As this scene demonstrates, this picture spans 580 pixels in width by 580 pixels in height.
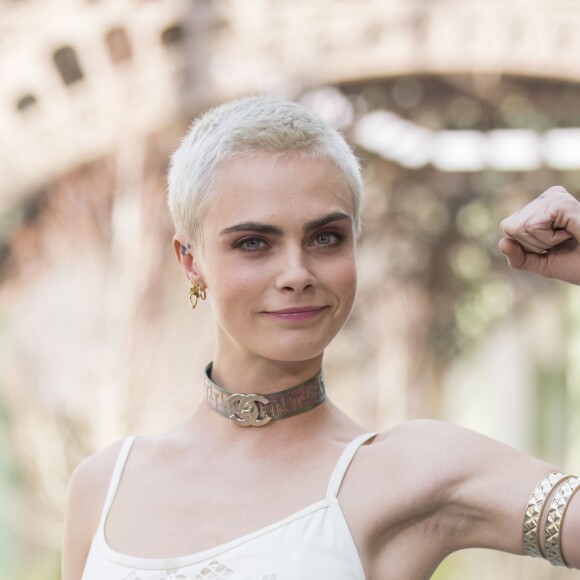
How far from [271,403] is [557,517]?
0.43 metres

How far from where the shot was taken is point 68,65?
4988 mm

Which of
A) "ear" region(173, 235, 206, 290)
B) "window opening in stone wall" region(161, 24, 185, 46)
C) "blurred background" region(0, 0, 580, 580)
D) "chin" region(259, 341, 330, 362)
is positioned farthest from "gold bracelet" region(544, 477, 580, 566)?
"window opening in stone wall" region(161, 24, 185, 46)

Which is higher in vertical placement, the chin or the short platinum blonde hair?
the short platinum blonde hair

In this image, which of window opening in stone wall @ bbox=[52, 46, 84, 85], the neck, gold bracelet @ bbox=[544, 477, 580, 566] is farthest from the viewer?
window opening in stone wall @ bbox=[52, 46, 84, 85]

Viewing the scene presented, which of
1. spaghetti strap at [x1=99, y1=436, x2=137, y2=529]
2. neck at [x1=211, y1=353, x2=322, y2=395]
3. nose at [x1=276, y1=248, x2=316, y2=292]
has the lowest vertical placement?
spaghetti strap at [x1=99, y1=436, x2=137, y2=529]

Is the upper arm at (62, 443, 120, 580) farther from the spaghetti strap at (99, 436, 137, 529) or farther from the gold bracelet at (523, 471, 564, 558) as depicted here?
the gold bracelet at (523, 471, 564, 558)

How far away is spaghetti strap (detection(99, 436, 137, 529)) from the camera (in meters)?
1.53

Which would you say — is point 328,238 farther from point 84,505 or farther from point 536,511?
point 84,505

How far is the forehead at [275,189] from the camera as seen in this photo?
138 cm

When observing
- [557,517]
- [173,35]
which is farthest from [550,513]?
[173,35]

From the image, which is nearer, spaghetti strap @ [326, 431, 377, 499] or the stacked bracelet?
the stacked bracelet

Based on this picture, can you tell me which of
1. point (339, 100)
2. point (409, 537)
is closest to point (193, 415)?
point (409, 537)

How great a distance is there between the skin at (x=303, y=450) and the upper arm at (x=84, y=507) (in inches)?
3.0

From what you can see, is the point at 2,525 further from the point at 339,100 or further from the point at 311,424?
the point at 311,424
